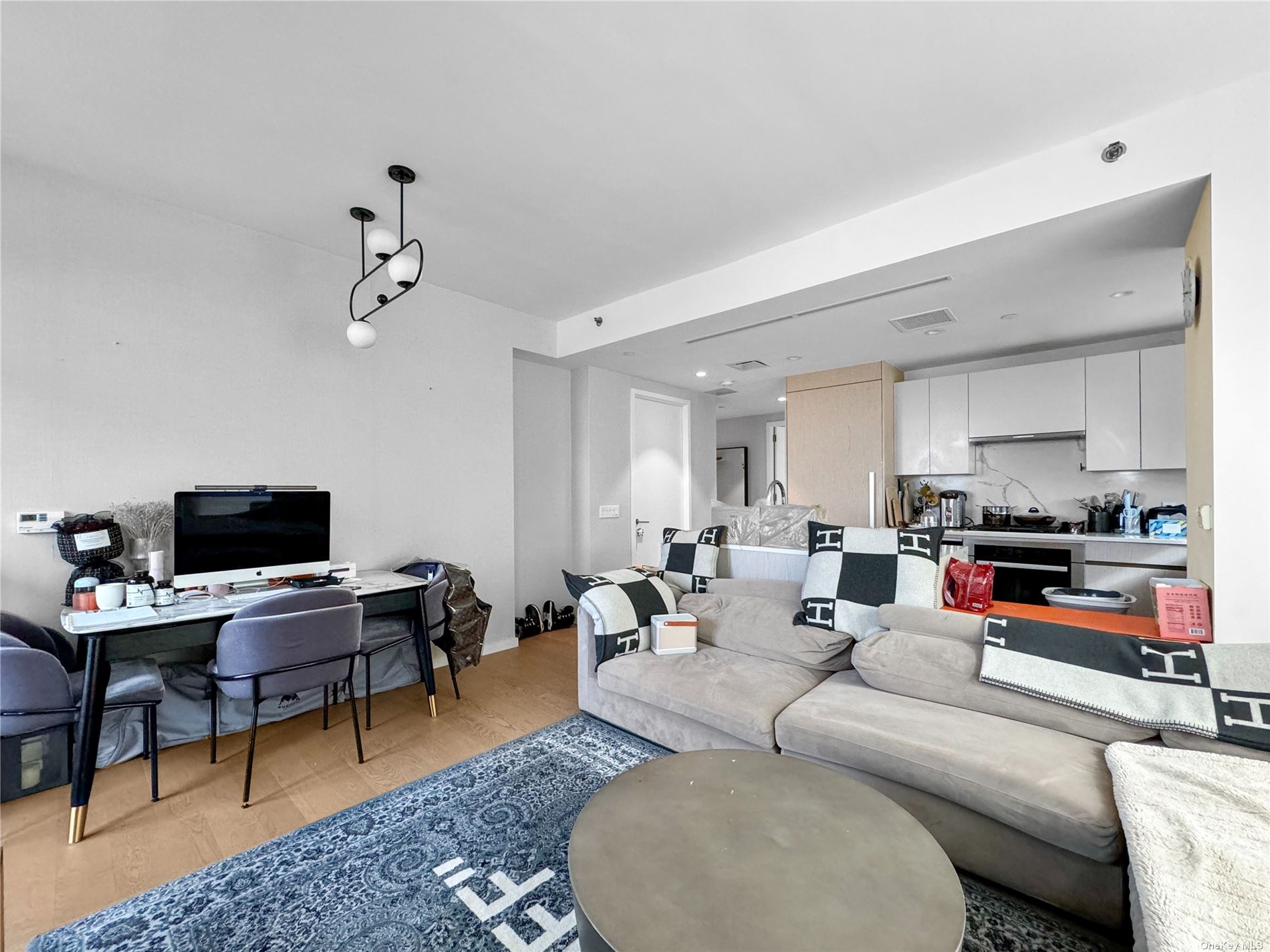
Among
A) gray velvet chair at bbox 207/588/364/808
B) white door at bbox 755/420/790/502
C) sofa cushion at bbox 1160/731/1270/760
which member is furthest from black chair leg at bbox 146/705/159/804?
white door at bbox 755/420/790/502

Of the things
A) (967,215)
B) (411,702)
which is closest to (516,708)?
(411,702)

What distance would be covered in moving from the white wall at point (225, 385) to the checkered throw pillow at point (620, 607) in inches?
57.5

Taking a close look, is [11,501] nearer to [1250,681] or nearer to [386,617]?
[386,617]

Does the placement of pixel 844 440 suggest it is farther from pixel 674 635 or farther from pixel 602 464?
pixel 674 635

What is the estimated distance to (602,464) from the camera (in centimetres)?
502

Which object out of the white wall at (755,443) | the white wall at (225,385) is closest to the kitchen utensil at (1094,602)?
the white wall at (225,385)

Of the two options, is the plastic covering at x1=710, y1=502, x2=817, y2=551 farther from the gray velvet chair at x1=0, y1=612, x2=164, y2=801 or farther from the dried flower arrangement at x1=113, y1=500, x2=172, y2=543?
the dried flower arrangement at x1=113, y1=500, x2=172, y2=543

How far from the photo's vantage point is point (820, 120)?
2129 mm

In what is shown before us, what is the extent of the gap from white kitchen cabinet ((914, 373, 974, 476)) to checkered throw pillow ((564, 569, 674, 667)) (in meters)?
3.22

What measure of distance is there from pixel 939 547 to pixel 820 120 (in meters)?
1.86

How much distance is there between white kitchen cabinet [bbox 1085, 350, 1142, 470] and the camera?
396 centimetres

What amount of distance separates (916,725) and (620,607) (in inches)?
54.8

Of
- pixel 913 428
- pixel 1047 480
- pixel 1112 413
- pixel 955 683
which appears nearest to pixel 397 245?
pixel 955 683

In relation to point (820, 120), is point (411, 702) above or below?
below
